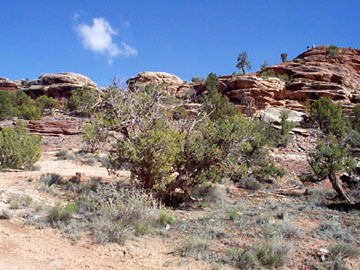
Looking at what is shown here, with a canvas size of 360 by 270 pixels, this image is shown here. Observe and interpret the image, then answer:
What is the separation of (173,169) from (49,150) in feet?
50.5

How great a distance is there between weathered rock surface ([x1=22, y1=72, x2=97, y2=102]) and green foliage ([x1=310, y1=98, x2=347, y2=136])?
34098 mm

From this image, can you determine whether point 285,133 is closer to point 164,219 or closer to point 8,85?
point 164,219

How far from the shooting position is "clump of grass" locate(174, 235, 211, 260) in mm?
4824

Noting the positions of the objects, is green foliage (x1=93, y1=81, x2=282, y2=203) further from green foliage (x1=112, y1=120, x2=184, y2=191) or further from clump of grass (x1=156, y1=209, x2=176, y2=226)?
clump of grass (x1=156, y1=209, x2=176, y2=226)

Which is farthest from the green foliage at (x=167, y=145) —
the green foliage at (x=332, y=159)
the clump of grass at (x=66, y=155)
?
the clump of grass at (x=66, y=155)

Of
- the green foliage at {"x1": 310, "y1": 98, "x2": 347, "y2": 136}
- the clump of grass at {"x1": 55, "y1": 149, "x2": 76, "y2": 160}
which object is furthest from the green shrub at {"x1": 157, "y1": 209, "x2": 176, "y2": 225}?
the green foliage at {"x1": 310, "y1": 98, "x2": 347, "y2": 136}

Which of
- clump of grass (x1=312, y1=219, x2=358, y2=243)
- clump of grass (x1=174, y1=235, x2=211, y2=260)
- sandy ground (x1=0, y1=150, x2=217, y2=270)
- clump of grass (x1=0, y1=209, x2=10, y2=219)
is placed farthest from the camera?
clump of grass (x1=0, y1=209, x2=10, y2=219)

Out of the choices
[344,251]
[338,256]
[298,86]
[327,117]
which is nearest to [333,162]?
[344,251]

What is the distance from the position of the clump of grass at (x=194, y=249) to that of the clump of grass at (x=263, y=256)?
45cm

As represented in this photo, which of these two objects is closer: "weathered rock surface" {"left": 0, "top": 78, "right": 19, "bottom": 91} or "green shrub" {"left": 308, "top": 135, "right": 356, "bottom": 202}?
"green shrub" {"left": 308, "top": 135, "right": 356, "bottom": 202}

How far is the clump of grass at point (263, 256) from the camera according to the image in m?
4.52

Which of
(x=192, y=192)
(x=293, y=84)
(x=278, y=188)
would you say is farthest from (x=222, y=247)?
(x=293, y=84)

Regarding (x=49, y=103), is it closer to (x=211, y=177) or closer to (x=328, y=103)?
(x=328, y=103)

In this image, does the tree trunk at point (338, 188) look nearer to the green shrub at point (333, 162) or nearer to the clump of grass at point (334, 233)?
the green shrub at point (333, 162)
